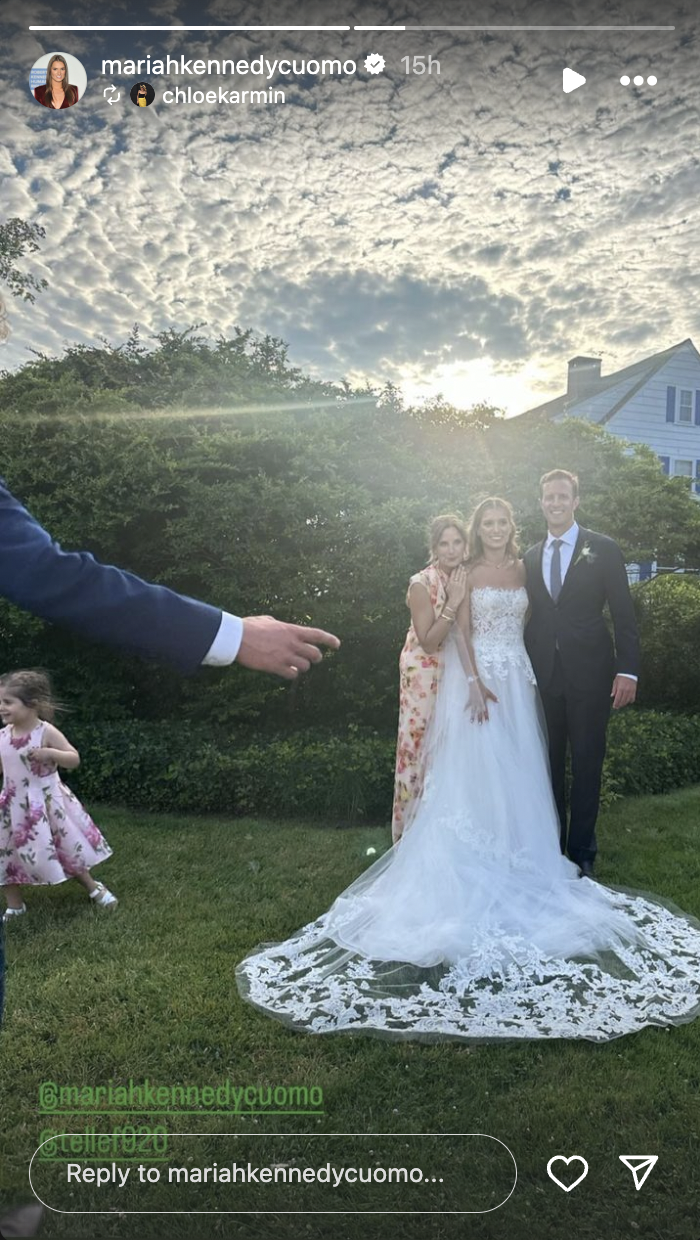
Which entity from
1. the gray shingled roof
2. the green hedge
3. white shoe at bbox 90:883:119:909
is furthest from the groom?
white shoe at bbox 90:883:119:909

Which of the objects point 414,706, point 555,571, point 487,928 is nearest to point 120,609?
point 487,928

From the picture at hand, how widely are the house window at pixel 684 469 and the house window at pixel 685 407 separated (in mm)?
927

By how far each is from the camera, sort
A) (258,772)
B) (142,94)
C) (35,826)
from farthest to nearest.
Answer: (258,772) < (35,826) < (142,94)

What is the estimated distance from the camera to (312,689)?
279 inches

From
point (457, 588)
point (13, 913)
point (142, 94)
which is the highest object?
point (142, 94)

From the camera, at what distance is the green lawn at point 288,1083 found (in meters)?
1.90

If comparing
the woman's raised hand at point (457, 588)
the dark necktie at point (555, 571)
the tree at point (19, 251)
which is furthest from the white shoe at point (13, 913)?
the dark necktie at point (555, 571)

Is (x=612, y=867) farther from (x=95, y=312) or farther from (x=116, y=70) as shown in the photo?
(x=116, y=70)

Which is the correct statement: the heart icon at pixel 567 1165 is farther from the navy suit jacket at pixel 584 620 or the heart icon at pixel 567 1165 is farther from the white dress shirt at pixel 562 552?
the white dress shirt at pixel 562 552

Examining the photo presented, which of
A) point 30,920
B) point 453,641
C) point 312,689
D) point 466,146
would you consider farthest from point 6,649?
point 466,146

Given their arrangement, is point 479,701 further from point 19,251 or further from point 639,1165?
point 19,251

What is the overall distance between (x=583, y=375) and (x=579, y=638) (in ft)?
5.95

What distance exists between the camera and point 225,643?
5.51 ft

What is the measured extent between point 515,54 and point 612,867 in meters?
4.01
